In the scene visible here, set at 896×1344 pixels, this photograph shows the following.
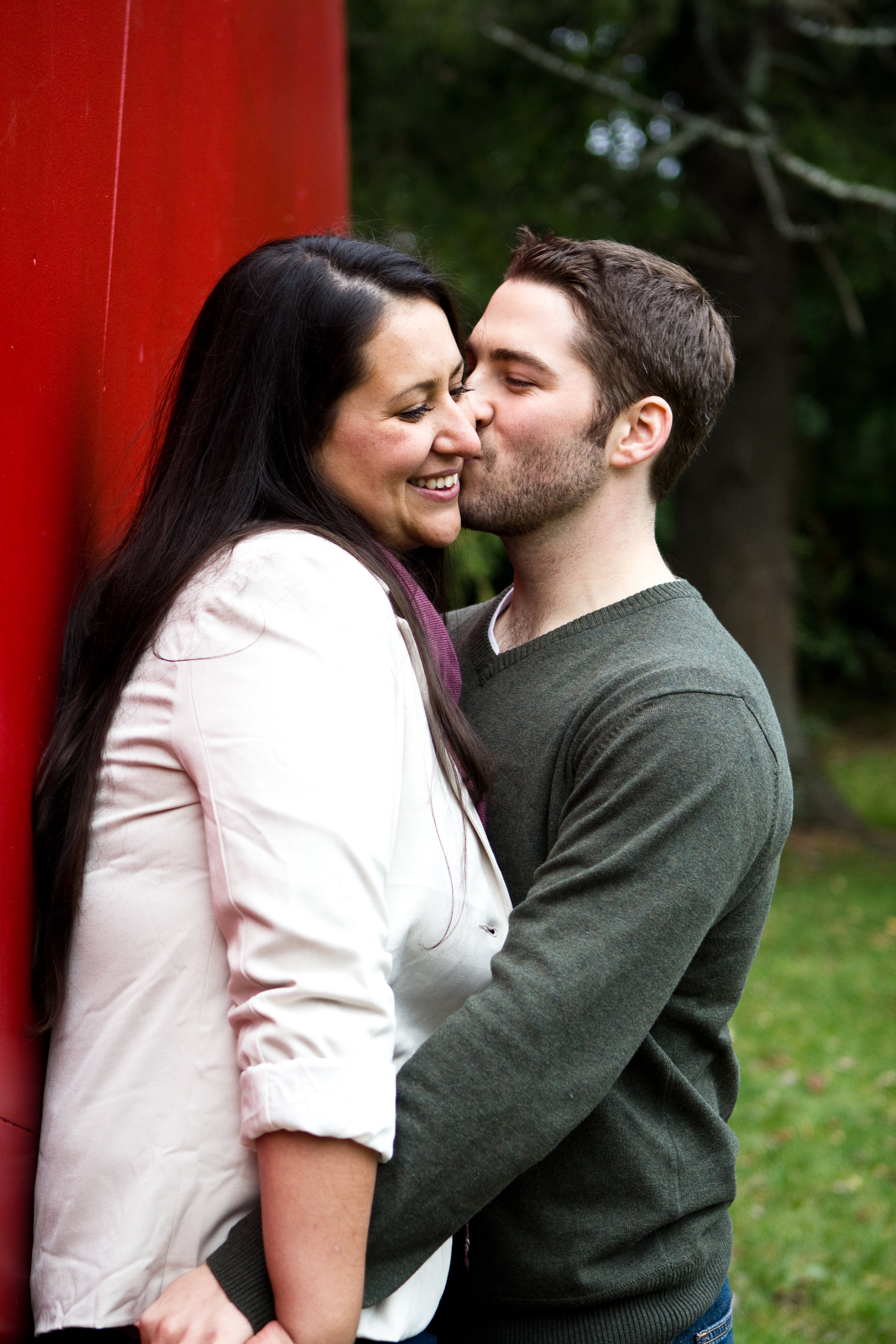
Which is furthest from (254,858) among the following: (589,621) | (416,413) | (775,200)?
(775,200)

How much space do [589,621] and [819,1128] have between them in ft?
13.2

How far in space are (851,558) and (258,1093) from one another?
20259mm

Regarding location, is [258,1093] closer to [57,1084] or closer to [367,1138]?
[367,1138]

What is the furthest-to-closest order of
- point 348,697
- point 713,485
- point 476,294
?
point 713,485 → point 476,294 → point 348,697

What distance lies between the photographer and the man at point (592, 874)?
1568mm

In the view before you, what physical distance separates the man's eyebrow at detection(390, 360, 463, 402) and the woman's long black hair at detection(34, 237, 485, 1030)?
91 millimetres

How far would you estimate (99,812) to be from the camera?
5.17 feet

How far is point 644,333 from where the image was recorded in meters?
2.43

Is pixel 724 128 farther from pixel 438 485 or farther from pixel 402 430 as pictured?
pixel 402 430

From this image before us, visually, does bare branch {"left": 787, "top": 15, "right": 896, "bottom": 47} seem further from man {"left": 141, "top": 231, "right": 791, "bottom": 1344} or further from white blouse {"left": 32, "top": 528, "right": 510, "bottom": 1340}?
white blouse {"left": 32, "top": 528, "right": 510, "bottom": 1340}

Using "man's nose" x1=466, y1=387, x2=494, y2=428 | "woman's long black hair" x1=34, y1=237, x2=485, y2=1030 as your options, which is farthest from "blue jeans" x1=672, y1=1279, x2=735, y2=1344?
"man's nose" x1=466, y1=387, x2=494, y2=428

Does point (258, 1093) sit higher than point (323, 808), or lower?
lower

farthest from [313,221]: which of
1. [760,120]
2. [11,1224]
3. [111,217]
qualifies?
[760,120]

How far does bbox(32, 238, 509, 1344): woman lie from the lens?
4.58 feet
